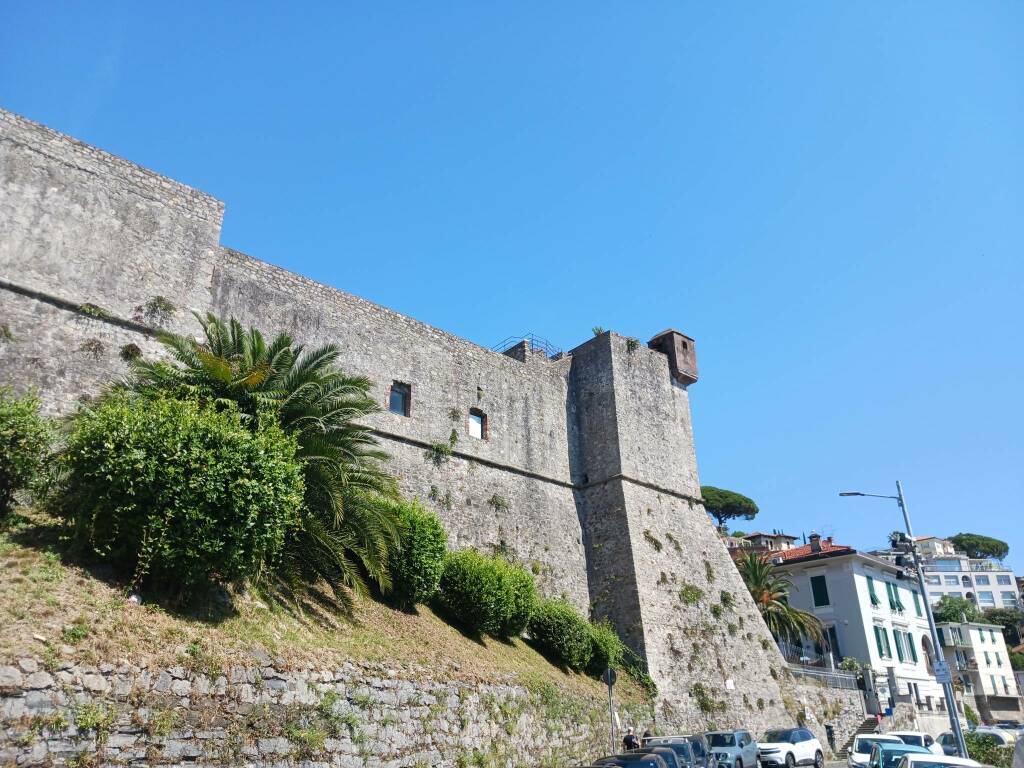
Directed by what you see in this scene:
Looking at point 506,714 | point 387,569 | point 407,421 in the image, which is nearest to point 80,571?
point 387,569

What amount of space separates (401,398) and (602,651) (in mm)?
9342

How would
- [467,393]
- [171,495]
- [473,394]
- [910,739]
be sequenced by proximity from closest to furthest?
1. [171,495]
2. [910,739]
3. [467,393]
4. [473,394]

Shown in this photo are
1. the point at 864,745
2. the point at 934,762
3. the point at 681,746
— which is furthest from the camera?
the point at 864,745

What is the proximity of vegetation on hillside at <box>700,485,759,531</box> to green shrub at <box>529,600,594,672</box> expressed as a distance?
53054mm

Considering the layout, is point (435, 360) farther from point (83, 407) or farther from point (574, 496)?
point (83, 407)

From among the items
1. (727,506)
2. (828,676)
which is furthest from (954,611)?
A: (828,676)

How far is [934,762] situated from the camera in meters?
12.5

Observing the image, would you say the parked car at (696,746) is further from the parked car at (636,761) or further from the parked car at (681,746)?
the parked car at (636,761)

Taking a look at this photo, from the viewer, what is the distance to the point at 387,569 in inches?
649

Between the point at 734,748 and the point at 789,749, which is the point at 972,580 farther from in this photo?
the point at 734,748

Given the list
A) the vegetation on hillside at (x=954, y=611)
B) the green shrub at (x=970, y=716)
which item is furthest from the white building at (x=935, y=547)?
the green shrub at (x=970, y=716)

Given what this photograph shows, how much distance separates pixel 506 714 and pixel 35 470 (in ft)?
31.0

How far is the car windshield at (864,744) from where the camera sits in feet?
66.9

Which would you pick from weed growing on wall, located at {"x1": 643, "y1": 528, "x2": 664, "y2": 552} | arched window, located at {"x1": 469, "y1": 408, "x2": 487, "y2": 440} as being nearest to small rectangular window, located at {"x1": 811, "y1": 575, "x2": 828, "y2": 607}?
weed growing on wall, located at {"x1": 643, "y1": 528, "x2": 664, "y2": 552}
